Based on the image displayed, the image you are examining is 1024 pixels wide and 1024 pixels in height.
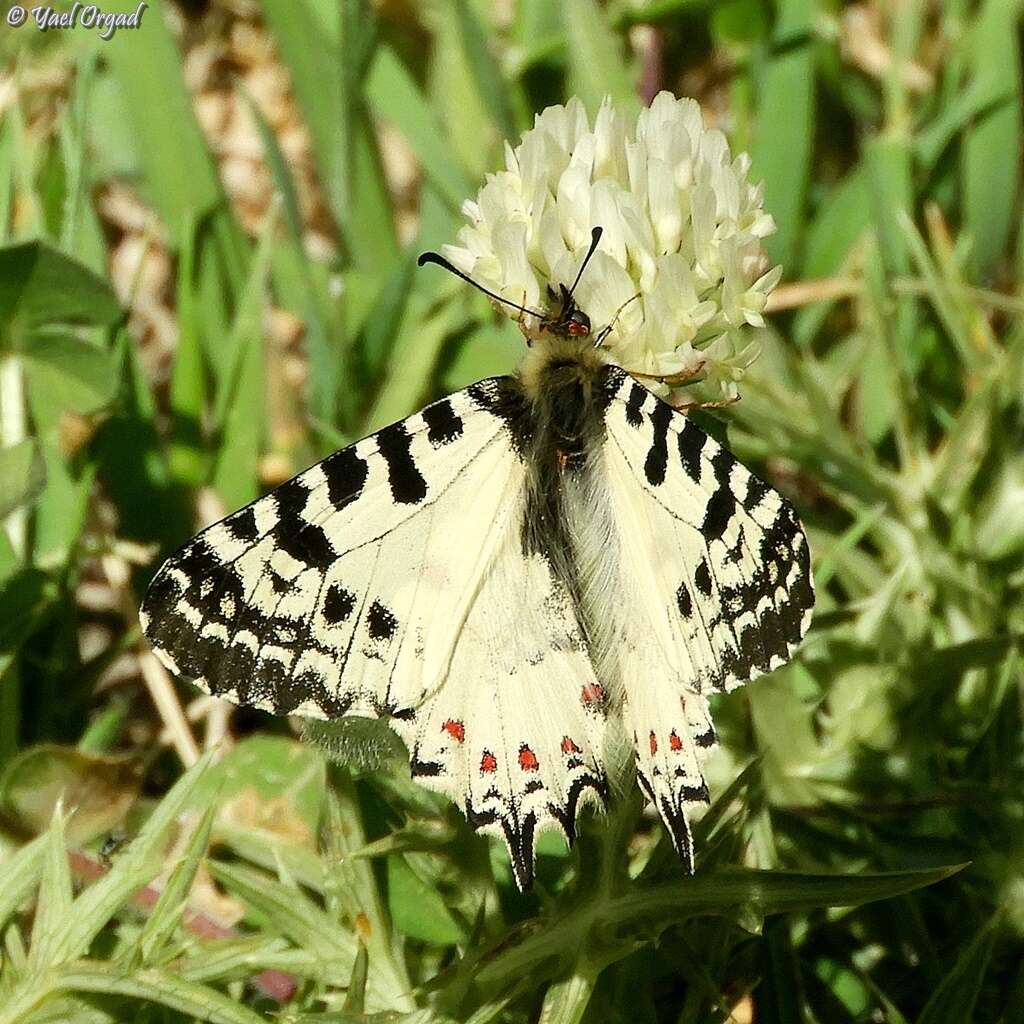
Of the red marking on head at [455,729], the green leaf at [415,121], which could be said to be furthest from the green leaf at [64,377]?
the red marking on head at [455,729]

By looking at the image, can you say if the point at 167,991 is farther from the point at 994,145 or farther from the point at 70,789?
the point at 994,145

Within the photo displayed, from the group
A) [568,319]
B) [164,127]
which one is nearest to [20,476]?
[568,319]

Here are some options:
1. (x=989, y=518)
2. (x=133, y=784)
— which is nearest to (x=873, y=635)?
(x=989, y=518)

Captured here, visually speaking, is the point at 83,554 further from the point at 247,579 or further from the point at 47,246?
the point at 247,579

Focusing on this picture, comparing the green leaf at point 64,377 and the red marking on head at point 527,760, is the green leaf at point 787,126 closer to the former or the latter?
the green leaf at point 64,377

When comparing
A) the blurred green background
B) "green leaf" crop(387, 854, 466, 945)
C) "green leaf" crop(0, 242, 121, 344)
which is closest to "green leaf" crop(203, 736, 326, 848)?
the blurred green background

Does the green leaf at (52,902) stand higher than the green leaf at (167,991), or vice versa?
the green leaf at (52,902)
